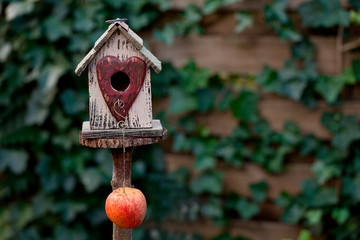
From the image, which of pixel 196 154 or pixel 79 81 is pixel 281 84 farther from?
pixel 79 81

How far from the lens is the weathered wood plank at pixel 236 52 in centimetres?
200

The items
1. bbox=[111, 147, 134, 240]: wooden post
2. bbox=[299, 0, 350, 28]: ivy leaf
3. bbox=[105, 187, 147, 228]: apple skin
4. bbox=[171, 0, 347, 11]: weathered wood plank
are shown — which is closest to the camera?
bbox=[105, 187, 147, 228]: apple skin

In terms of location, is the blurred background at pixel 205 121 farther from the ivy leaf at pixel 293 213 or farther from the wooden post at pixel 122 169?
the wooden post at pixel 122 169

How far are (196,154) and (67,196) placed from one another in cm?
71

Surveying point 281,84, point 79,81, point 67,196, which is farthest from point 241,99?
point 67,196

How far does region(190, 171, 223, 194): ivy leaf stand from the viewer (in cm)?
214

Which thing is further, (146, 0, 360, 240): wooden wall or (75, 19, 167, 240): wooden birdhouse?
(146, 0, 360, 240): wooden wall

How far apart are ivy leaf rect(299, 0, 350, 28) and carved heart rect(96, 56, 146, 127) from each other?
3.55 feet

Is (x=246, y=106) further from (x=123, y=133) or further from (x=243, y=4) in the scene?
(x=123, y=133)

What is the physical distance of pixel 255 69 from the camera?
6.81ft

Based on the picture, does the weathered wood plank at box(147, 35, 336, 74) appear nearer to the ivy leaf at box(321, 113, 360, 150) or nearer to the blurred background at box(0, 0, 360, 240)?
the blurred background at box(0, 0, 360, 240)

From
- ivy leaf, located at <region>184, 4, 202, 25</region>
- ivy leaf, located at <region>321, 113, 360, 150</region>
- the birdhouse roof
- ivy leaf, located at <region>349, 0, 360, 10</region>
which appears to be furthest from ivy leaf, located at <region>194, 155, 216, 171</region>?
the birdhouse roof

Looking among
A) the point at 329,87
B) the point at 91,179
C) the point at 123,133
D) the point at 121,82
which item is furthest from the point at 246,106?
the point at 123,133

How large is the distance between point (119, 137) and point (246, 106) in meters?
1.11
